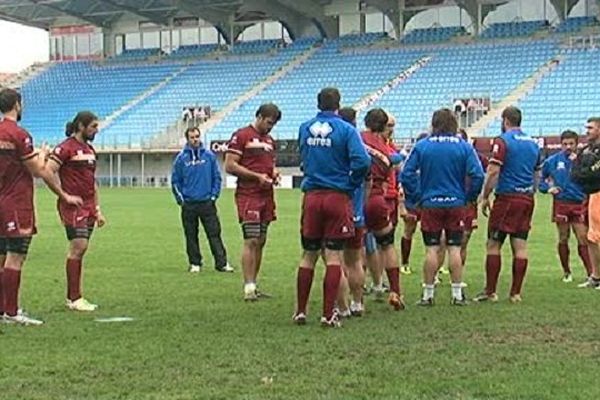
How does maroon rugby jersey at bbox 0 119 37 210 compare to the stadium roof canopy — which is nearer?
maroon rugby jersey at bbox 0 119 37 210

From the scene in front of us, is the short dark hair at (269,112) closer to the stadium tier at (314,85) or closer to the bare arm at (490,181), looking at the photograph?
the bare arm at (490,181)

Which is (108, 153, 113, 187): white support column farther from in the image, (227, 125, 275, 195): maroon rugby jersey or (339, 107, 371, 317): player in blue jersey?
(339, 107, 371, 317): player in blue jersey

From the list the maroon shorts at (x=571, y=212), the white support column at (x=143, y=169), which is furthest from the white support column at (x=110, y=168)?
the maroon shorts at (x=571, y=212)

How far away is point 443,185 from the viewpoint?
35.4 feet

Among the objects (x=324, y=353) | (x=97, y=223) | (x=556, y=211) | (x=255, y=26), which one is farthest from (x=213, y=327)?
(x=255, y=26)

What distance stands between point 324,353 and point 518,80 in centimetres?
4142

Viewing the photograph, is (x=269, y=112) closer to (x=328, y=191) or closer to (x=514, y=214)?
(x=328, y=191)

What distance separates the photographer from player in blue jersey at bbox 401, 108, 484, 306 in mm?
10789

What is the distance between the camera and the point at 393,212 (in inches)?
458

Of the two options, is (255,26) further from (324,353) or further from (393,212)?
(324,353)

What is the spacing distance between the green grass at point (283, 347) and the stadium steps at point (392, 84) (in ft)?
118

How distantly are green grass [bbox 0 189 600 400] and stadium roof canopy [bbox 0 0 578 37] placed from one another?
136ft

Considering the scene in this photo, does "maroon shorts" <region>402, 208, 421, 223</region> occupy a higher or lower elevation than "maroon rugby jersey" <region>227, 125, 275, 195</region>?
lower

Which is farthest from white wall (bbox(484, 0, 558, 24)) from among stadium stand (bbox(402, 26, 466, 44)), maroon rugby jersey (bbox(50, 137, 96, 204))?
maroon rugby jersey (bbox(50, 137, 96, 204))
